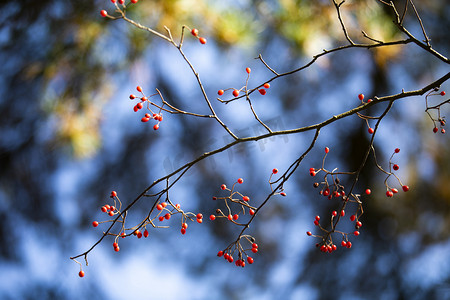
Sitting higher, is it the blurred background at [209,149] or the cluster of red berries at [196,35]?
the blurred background at [209,149]

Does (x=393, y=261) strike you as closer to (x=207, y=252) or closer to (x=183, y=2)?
(x=207, y=252)

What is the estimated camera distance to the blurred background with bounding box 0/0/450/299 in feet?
5.66

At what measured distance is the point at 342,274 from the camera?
217 centimetres

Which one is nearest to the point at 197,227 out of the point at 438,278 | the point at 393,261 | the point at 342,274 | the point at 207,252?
the point at 207,252

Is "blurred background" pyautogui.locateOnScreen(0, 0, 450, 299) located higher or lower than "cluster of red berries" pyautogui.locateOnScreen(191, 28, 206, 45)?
higher

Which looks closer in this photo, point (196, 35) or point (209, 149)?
point (196, 35)

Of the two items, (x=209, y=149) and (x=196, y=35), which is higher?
(x=209, y=149)

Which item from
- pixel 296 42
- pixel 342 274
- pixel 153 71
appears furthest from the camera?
pixel 342 274

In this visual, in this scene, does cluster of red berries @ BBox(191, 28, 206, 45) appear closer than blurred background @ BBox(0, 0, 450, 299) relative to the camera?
Yes

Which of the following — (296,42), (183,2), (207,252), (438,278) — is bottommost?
(438,278)

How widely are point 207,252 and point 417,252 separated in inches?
34.5

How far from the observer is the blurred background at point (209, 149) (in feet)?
5.66

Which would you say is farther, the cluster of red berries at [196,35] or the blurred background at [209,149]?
the blurred background at [209,149]

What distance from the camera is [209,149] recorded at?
1882 mm
